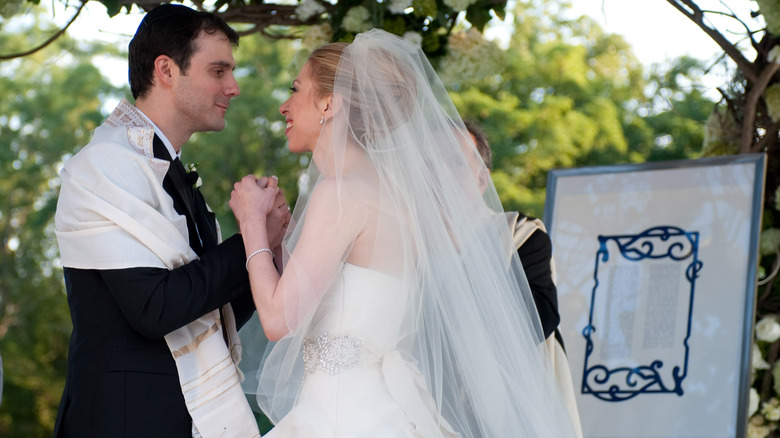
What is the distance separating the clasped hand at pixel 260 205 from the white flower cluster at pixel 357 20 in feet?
5.29

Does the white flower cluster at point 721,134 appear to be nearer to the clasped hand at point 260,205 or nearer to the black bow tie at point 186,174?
the clasped hand at point 260,205

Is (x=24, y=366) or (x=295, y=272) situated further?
(x=24, y=366)

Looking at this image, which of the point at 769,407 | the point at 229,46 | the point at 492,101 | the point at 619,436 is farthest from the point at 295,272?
the point at 492,101

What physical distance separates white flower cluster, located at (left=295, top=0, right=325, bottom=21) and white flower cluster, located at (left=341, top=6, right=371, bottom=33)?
21 centimetres

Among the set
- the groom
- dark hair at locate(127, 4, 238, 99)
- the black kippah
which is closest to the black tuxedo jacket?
the groom

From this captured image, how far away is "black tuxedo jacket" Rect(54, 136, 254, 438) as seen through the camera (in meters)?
2.58

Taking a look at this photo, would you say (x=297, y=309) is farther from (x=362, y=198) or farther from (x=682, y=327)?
(x=682, y=327)

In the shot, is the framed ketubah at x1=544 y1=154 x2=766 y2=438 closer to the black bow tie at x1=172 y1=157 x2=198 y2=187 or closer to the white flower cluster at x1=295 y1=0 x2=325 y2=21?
the white flower cluster at x1=295 y1=0 x2=325 y2=21

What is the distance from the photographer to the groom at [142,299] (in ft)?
8.52

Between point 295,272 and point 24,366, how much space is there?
1489 cm

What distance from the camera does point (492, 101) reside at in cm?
1575

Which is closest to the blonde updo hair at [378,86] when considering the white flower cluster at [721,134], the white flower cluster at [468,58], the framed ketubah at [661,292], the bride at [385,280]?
the bride at [385,280]

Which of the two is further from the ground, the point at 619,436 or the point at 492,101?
the point at 492,101

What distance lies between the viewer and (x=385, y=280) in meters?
2.79
